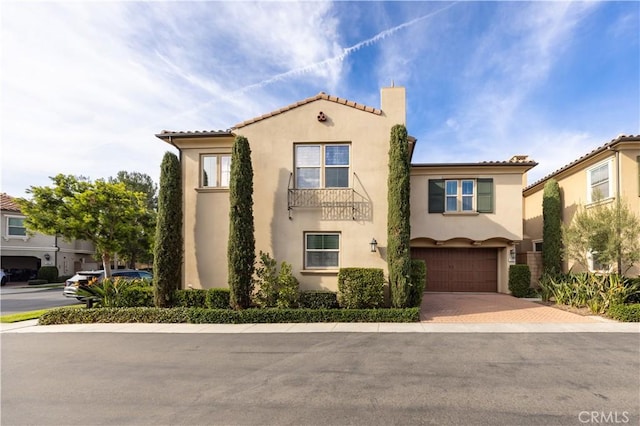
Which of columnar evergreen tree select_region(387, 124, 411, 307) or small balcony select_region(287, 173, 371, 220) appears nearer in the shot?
columnar evergreen tree select_region(387, 124, 411, 307)

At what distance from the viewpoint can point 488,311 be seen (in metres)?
10.7

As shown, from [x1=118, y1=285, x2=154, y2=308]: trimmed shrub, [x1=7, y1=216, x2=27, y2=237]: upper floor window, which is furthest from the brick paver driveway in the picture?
[x1=7, y1=216, x2=27, y2=237]: upper floor window

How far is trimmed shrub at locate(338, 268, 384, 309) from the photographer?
32.2ft

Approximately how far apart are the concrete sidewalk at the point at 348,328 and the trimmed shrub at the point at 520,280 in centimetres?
487

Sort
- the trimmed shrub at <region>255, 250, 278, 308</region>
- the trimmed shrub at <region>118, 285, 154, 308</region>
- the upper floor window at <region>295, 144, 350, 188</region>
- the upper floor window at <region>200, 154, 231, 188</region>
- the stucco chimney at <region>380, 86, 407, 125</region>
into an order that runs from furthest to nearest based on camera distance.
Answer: the upper floor window at <region>200, 154, 231, 188</region>, the upper floor window at <region>295, 144, 350, 188</region>, the stucco chimney at <region>380, 86, 407, 125</region>, the trimmed shrub at <region>118, 285, 154, 308</region>, the trimmed shrub at <region>255, 250, 278, 308</region>

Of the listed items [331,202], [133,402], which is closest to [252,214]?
[331,202]

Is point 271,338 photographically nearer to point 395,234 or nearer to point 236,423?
point 236,423

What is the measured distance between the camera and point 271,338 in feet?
26.0

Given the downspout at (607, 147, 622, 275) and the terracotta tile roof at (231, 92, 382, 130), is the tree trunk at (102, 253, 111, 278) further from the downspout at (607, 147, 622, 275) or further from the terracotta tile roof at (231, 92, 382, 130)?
the downspout at (607, 147, 622, 275)

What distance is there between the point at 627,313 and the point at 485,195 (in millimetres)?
6476

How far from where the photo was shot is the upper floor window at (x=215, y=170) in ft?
38.8

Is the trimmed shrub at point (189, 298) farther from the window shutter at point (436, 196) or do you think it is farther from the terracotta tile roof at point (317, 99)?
the window shutter at point (436, 196)

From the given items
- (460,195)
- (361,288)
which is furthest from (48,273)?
(460,195)

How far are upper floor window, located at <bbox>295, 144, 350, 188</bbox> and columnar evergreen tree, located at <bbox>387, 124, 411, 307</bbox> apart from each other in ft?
5.79
